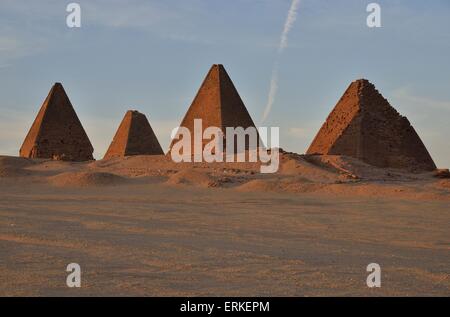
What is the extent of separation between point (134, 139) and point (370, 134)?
11.7 m

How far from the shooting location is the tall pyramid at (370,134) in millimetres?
22750

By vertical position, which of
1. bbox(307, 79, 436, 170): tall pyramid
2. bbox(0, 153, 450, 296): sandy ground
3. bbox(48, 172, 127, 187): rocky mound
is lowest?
bbox(0, 153, 450, 296): sandy ground

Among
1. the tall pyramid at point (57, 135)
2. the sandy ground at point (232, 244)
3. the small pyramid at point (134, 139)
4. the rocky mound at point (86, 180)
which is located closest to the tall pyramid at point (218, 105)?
the tall pyramid at point (57, 135)

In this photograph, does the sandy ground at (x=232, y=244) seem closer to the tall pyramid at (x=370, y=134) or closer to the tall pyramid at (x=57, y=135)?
the tall pyramid at (x=370, y=134)

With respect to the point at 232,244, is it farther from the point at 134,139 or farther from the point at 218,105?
the point at 134,139

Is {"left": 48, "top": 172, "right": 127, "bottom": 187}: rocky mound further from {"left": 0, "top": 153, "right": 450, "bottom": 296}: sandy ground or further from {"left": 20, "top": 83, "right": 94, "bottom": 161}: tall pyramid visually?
{"left": 20, "top": 83, "right": 94, "bottom": 161}: tall pyramid

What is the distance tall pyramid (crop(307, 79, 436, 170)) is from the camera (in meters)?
22.8

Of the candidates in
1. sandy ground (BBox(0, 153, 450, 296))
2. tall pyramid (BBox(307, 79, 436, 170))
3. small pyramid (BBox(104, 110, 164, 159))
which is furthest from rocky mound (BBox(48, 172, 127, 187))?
small pyramid (BBox(104, 110, 164, 159))

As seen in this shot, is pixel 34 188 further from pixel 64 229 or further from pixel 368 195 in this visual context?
pixel 64 229

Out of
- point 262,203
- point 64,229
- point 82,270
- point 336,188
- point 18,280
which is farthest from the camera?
point 336,188

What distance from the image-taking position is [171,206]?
27.8 ft

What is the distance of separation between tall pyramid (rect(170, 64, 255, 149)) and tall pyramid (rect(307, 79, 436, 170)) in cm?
345

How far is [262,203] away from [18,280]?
6.57m
